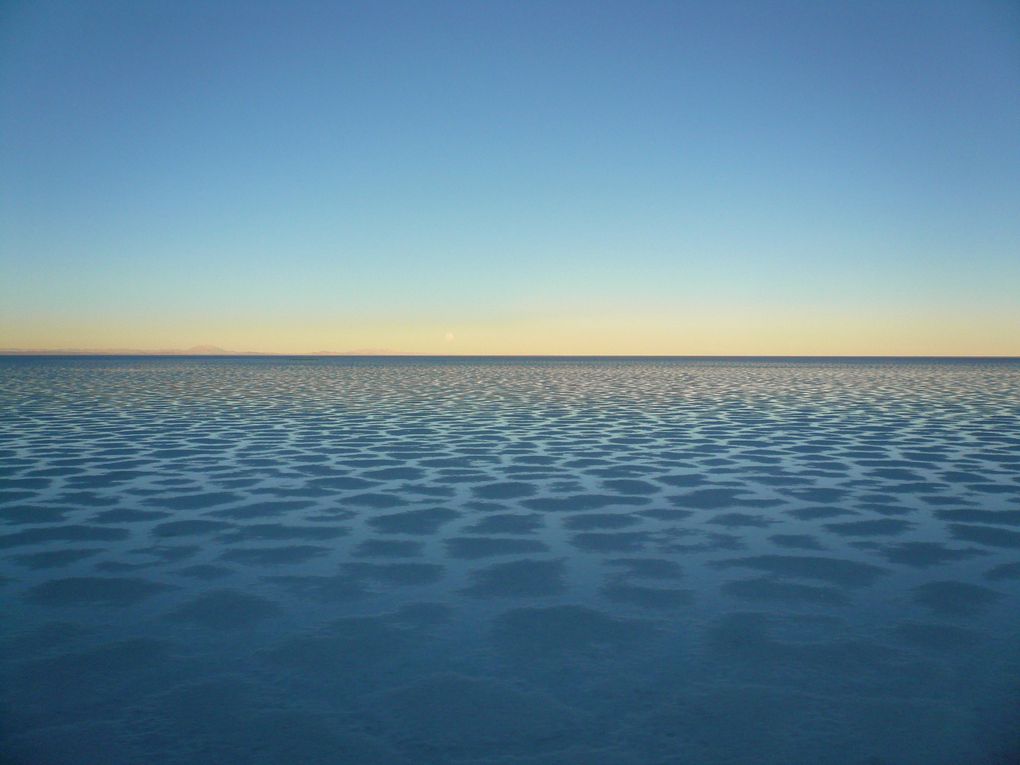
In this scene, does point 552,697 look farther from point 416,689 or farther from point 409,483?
point 409,483

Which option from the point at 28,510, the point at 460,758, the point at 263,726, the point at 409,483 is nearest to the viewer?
the point at 460,758

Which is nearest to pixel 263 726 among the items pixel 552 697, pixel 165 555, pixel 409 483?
pixel 552 697

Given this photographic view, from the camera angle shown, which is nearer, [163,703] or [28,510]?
[163,703]

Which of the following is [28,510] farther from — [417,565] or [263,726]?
[263,726]

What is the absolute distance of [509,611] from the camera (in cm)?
668

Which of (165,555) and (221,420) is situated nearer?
(165,555)

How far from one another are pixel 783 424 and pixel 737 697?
20409 mm

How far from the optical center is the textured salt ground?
15.0 ft

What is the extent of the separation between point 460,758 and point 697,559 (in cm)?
489

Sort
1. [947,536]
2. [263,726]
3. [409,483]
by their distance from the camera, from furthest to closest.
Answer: [409,483] < [947,536] < [263,726]

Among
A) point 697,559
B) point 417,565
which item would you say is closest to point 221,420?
point 417,565

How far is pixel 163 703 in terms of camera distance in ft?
16.0

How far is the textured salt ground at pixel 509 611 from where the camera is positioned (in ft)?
15.0

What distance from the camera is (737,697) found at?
500cm
